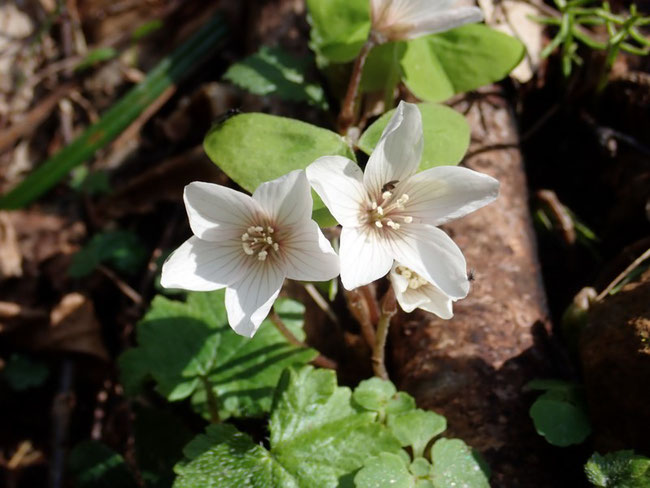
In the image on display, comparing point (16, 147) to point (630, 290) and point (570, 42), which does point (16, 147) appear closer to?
point (570, 42)

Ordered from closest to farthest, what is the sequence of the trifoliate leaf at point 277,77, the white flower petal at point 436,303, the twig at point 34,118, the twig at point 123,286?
1. the white flower petal at point 436,303
2. the trifoliate leaf at point 277,77
3. the twig at point 123,286
4. the twig at point 34,118

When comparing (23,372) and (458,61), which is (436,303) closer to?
(458,61)

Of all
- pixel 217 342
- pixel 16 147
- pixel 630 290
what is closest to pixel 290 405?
pixel 217 342

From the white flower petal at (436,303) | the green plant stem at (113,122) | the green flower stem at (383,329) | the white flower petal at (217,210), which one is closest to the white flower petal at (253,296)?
the white flower petal at (217,210)

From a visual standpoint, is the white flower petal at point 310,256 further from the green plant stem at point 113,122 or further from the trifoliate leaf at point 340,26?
the green plant stem at point 113,122

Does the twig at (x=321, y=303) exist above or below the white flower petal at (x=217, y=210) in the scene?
below
